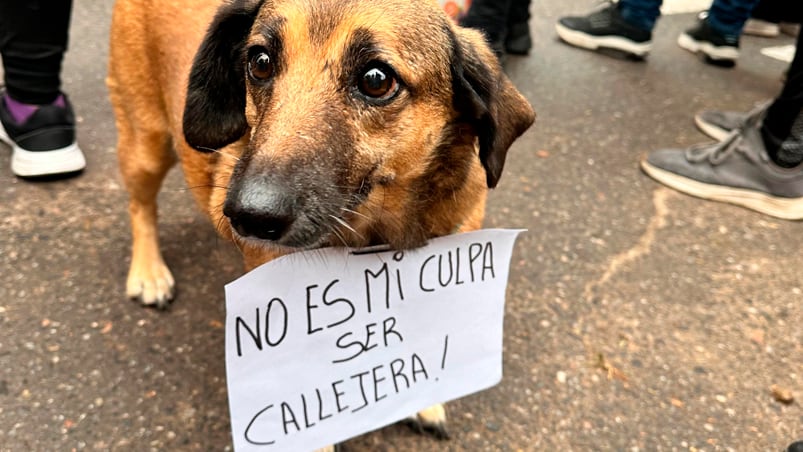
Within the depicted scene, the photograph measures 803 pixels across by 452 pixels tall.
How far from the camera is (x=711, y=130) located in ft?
13.1

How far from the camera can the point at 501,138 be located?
63.9 inches

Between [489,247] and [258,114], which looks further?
[489,247]

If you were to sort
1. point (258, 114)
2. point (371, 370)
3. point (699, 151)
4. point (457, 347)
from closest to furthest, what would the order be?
point (258, 114) → point (371, 370) → point (457, 347) → point (699, 151)

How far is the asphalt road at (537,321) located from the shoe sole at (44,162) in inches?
2.7

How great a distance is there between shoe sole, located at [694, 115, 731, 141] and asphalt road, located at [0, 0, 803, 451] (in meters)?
A: 0.74

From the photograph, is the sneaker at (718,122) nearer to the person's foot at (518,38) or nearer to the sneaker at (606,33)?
the sneaker at (606,33)

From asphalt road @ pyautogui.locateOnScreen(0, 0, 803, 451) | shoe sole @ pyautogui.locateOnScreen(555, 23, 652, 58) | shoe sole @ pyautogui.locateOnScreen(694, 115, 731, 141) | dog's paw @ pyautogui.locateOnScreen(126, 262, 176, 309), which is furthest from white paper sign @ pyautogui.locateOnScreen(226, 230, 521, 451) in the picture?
shoe sole @ pyautogui.locateOnScreen(555, 23, 652, 58)

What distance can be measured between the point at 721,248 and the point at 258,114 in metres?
2.45

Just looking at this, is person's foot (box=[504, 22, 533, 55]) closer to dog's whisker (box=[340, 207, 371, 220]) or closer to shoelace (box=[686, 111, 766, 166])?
shoelace (box=[686, 111, 766, 166])

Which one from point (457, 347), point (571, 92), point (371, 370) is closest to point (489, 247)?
point (457, 347)

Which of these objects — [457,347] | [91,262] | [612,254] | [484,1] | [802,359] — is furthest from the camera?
[484,1]

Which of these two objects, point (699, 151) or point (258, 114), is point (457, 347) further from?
point (699, 151)

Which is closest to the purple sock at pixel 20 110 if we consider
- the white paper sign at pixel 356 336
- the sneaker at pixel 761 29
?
the white paper sign at pixel 356 336

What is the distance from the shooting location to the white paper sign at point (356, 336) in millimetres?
1577
